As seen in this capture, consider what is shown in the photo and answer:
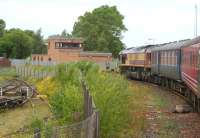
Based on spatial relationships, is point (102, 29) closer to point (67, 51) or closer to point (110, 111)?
point (67, 51)

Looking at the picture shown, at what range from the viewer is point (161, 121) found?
21.5 metres

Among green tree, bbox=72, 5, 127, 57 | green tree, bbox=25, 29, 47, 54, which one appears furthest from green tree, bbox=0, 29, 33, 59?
green tree, bbox=25, 29, 47, 54

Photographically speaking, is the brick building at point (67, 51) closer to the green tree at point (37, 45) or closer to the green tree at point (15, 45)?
the green tree at point (15, 45)

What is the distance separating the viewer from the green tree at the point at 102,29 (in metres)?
113

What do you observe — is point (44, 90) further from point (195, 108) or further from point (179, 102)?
point (195, 108)

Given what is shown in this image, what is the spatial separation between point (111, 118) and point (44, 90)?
32.7m

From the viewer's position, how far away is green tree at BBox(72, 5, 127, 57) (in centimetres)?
11259

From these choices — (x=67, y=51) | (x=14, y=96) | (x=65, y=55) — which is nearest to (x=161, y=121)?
(x=14, y=96)

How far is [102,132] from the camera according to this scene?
15250 millimetres

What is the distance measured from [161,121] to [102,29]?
92.9 metres

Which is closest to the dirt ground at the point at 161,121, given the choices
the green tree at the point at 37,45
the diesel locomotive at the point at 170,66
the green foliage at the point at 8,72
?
the diesel locomotive at the point at 170,66

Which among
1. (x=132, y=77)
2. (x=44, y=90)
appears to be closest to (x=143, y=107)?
(x=44, y=90)

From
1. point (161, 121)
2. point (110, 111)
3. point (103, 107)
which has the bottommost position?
point (161, 121)

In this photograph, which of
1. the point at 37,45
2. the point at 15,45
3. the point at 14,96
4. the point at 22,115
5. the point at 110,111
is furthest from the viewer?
the point at 37,45
